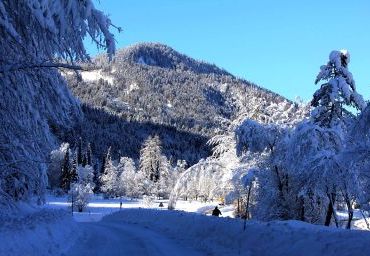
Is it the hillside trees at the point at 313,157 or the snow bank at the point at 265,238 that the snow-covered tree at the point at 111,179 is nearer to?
the hillside trees at the point at 313,157

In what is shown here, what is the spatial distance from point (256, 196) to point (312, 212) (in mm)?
4818

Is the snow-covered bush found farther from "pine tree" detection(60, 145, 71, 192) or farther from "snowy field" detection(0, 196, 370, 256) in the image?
Answer: "snowy field" detection(0, 196, 370, 256)

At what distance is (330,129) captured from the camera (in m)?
27.5

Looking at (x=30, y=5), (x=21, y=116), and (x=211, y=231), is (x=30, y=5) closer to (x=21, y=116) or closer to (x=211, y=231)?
(x=21, y=116)

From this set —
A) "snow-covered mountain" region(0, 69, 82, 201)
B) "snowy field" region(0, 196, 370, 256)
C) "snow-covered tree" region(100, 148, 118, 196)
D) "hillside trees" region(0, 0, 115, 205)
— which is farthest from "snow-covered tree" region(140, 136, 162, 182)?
"hillside trees" region(0, 0, 115, 205)

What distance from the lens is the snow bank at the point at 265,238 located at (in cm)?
1109

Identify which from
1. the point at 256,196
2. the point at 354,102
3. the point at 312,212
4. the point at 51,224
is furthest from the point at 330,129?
the point at 51,224

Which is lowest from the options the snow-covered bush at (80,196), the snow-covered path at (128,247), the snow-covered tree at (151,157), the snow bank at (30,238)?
the snow-covered path at (128,247)

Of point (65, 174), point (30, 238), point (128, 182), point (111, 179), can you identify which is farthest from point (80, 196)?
point (30, 238)

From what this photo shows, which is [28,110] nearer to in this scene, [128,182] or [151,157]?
[128,182]

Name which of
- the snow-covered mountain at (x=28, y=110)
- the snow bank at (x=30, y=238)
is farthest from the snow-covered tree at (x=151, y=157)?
the snow-covered mountain at (x=28, y=110)

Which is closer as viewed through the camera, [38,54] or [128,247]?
[38,54]

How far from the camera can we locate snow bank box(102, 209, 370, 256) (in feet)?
36.4

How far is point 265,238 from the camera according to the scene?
48.6 ft
